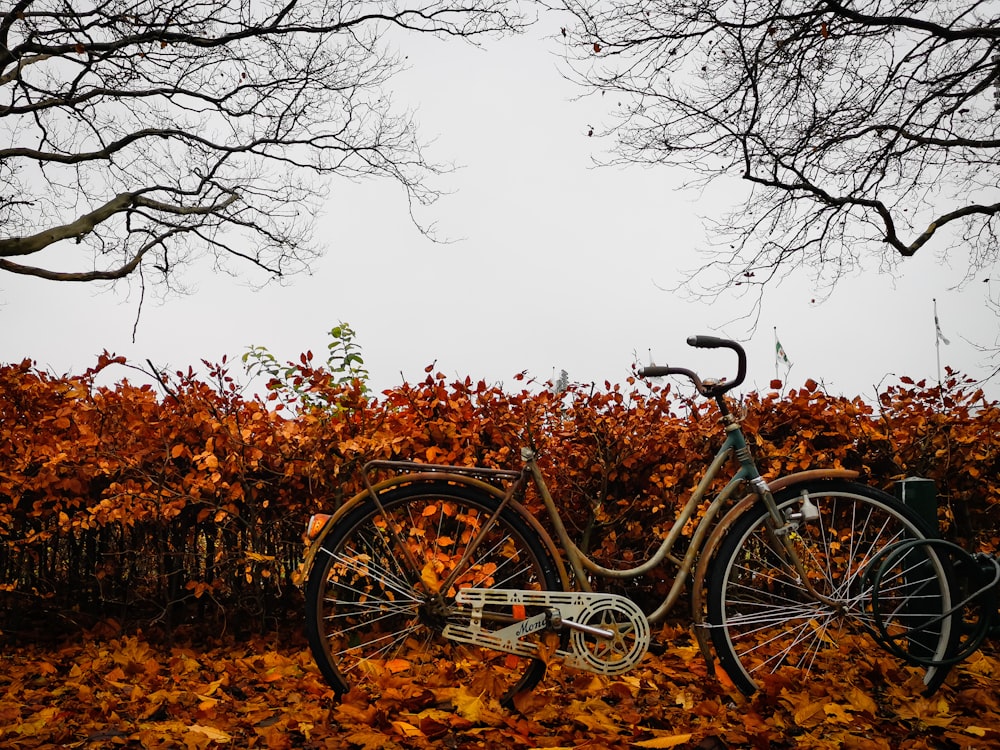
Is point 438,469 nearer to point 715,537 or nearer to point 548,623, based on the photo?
point 548,623

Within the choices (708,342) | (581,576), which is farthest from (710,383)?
(581,576)

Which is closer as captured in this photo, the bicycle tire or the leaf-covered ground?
the leaf-covered ground

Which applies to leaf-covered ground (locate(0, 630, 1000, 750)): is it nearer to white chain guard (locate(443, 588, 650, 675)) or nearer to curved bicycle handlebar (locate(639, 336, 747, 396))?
white chain guard (locate(443, 588, 650, 675))

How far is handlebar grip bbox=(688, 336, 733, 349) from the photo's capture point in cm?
303

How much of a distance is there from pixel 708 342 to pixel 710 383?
0.55ft

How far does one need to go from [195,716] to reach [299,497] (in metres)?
1.29

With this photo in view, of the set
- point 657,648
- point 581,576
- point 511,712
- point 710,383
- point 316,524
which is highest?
point 710,383

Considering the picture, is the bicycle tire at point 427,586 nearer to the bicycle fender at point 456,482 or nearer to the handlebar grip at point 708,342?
the bicycle fender at point 456,482

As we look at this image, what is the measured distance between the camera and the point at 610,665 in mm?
2895

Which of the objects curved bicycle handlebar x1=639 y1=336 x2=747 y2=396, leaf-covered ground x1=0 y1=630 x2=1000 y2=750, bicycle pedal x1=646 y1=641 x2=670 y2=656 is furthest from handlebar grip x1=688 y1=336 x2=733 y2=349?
bicycle pedal x1=646 y1=641 x2=670 y2=656

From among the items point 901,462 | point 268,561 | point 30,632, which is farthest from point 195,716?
point 901,462

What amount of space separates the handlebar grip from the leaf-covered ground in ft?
4.73

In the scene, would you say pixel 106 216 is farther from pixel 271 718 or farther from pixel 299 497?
pixel 271 718

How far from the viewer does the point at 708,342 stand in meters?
3.04
